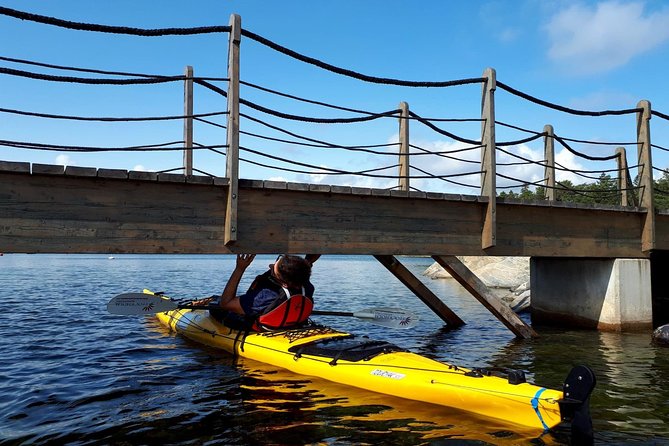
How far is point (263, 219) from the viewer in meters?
7.08

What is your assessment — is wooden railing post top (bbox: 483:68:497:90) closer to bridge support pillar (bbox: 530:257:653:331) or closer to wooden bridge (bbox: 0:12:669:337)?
wooden bridge (bbox: 0:12:669:337)

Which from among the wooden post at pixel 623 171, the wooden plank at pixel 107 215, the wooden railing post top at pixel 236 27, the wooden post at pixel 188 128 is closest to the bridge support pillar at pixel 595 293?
the wooden post at pixel 623 171

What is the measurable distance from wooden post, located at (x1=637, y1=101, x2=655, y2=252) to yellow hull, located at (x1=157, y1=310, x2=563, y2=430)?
6789 millimetres

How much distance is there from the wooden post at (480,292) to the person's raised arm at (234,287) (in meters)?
2.83

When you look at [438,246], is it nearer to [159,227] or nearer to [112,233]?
[159,227]

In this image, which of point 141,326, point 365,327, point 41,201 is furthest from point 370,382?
point 141,326


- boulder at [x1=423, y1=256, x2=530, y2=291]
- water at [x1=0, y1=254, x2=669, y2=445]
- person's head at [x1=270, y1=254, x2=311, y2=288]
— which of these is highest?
person's head at [x1=270, y1=254, x2=311, y2=288]

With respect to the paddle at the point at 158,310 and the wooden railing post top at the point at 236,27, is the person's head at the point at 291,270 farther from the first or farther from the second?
the wooden railing post top at the point at 236,27

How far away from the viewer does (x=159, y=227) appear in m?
6.40

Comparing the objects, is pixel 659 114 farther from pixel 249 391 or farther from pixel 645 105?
pixel 249 391

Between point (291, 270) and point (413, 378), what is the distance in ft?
7.73

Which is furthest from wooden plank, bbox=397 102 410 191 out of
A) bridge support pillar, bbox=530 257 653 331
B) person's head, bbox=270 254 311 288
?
bridge support pillar, bbox=530 257 653 331

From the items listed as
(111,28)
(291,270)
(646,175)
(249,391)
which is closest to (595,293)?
(646,175)

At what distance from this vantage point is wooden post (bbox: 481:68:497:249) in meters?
8.55
